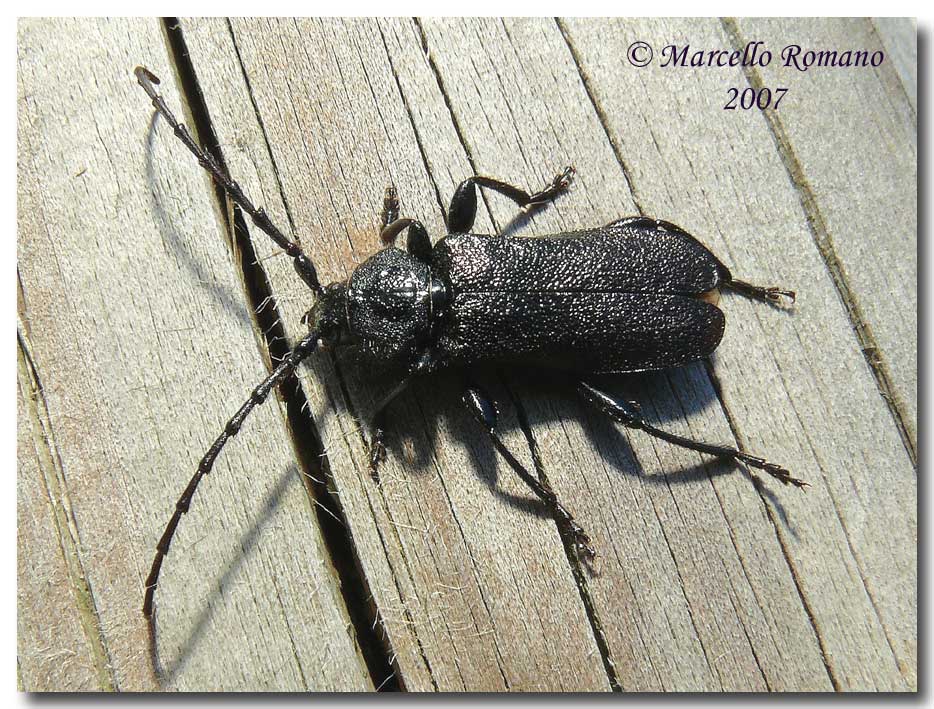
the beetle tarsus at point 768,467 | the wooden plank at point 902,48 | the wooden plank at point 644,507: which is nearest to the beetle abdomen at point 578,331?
the wooden plank at point 644,507

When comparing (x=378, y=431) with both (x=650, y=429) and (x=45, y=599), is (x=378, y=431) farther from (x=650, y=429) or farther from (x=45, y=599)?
(x=45, y=599)

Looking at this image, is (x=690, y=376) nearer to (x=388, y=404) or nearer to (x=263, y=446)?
(x=388, y=404)

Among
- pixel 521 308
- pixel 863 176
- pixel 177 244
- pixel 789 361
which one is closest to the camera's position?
pixel 521 308

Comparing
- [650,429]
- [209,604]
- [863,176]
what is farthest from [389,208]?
[863,176]

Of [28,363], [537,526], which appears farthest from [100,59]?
[537,526]

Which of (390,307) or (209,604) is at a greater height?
(390,307)

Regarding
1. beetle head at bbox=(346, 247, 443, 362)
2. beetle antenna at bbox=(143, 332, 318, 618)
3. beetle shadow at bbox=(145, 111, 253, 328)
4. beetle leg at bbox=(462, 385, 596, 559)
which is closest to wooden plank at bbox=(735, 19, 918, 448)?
beetle leg at bbox=(462, 385, 596, 559)
